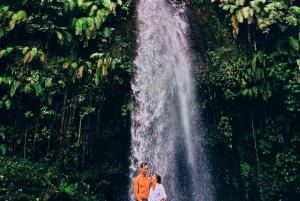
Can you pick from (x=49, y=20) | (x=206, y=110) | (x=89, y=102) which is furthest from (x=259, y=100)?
(x=49, y=20)

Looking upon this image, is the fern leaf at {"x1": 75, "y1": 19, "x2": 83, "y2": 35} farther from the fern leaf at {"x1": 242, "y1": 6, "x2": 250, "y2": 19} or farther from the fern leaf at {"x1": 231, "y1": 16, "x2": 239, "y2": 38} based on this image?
the fern leaf at {"x1": 242, "y1": 6, "x2": 250, "y2": 19}

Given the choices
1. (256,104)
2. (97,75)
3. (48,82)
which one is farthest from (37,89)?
(256,104)

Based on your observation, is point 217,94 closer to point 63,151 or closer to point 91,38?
point 91,38

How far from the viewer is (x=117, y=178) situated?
34.0 feet

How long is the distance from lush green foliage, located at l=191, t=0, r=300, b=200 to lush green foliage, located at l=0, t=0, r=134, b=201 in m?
3.29

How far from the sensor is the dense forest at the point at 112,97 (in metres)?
9.91

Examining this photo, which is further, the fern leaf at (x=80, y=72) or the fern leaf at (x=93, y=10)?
the fern leaf at (x=93, y=10)

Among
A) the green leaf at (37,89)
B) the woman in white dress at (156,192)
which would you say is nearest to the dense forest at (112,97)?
the green leaf at (37,89)

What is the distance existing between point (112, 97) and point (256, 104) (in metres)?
5.22

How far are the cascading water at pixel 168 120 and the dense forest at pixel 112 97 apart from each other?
0.40 meters

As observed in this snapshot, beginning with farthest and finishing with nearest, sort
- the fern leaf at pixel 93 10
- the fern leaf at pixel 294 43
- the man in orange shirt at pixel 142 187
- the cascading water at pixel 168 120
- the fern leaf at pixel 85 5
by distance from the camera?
1. the fern leaf at pixel 85 5
2. the fern leaf at pixel 93 10
3. the fern leaf at pixel 294 43
4. the cascading water at pixel 168 120
5. the man in orange shirt at pixel 142 187

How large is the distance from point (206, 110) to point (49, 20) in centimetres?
625

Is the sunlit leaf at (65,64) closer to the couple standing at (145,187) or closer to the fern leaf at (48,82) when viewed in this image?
the fern leaf at (48,82)

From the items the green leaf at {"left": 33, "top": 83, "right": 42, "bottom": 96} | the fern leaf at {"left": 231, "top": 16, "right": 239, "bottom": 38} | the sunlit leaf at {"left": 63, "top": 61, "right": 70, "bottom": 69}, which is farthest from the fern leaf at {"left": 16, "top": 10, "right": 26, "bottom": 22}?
the fern leaf at {"left": 231, "top": 16, "right": 239, "bottom": 38}
